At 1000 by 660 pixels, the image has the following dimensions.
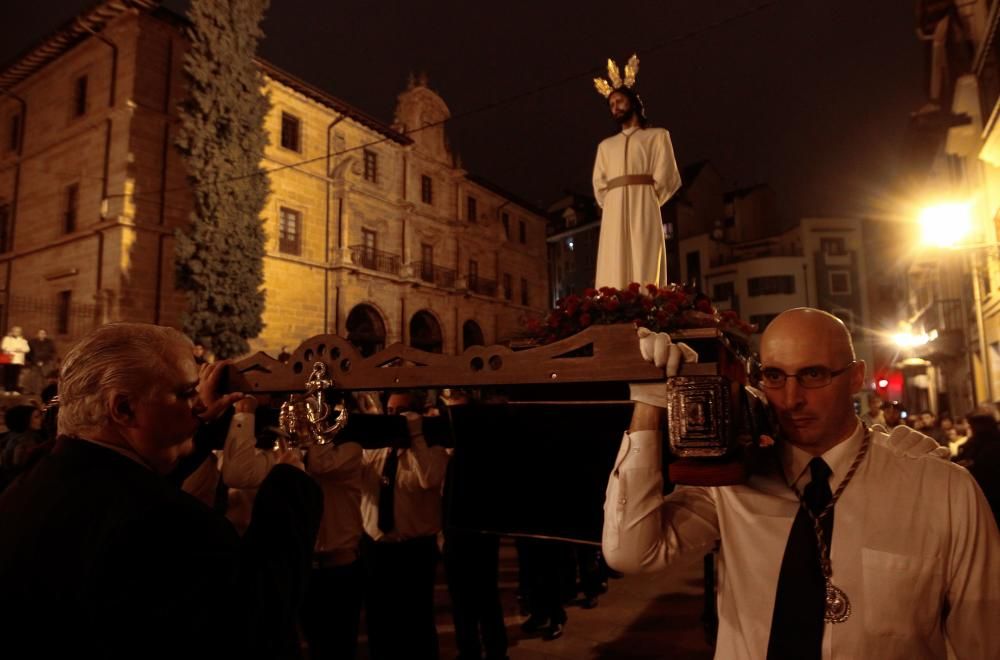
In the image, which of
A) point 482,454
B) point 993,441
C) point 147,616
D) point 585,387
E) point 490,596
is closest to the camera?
point 147,616

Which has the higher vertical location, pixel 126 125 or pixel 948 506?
pixel 126 125

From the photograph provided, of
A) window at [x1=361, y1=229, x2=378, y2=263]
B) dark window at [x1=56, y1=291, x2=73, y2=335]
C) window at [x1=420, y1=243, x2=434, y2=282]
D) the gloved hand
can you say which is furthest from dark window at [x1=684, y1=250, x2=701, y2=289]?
the gloved hand

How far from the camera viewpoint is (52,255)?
67.3ft

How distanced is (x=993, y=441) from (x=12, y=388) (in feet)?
61.1

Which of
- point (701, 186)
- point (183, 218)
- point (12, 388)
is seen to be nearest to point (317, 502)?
point (12, 388)

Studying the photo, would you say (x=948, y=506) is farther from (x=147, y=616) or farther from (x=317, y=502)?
(x=147, y=616)

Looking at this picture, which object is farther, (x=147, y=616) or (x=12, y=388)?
(x=12, y=388)

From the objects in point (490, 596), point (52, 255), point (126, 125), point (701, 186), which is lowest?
point (490, 596)

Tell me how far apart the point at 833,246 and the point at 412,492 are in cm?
4258

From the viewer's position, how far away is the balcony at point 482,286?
32781mm

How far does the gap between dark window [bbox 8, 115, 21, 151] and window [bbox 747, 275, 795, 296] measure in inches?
1488

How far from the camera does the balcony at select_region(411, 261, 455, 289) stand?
95.5ft

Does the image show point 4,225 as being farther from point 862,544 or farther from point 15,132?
point 862,544

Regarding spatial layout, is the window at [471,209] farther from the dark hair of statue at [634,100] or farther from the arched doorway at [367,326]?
the dark hair of statue at [634,100]
